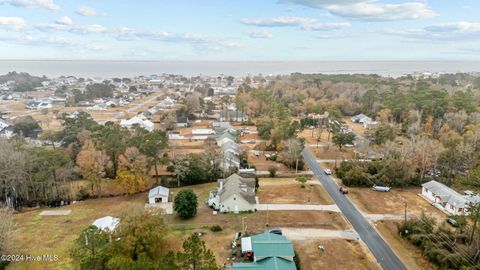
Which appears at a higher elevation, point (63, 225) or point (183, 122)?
point (183, 122)

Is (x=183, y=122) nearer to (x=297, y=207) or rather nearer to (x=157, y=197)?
(x=157, y=197)

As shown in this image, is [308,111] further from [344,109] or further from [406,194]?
[406,194]

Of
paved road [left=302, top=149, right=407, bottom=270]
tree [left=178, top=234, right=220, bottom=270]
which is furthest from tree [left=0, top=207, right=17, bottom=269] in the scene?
paved road [left=302, top=149, right=407, bottom=270]

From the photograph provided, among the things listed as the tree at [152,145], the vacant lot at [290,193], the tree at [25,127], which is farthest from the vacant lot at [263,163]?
the tree at [25,127]

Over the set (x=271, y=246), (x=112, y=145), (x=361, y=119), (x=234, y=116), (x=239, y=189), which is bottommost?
(x=271, y=246)

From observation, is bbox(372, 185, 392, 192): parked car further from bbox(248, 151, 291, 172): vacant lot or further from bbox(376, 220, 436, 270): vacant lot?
bbox(248, 151, 291, 172): vacant lot

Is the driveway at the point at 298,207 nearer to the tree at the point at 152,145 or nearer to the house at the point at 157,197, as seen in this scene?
the house at the point at 157,197

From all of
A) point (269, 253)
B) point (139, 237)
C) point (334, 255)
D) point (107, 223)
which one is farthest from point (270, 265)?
point (107, 223)
